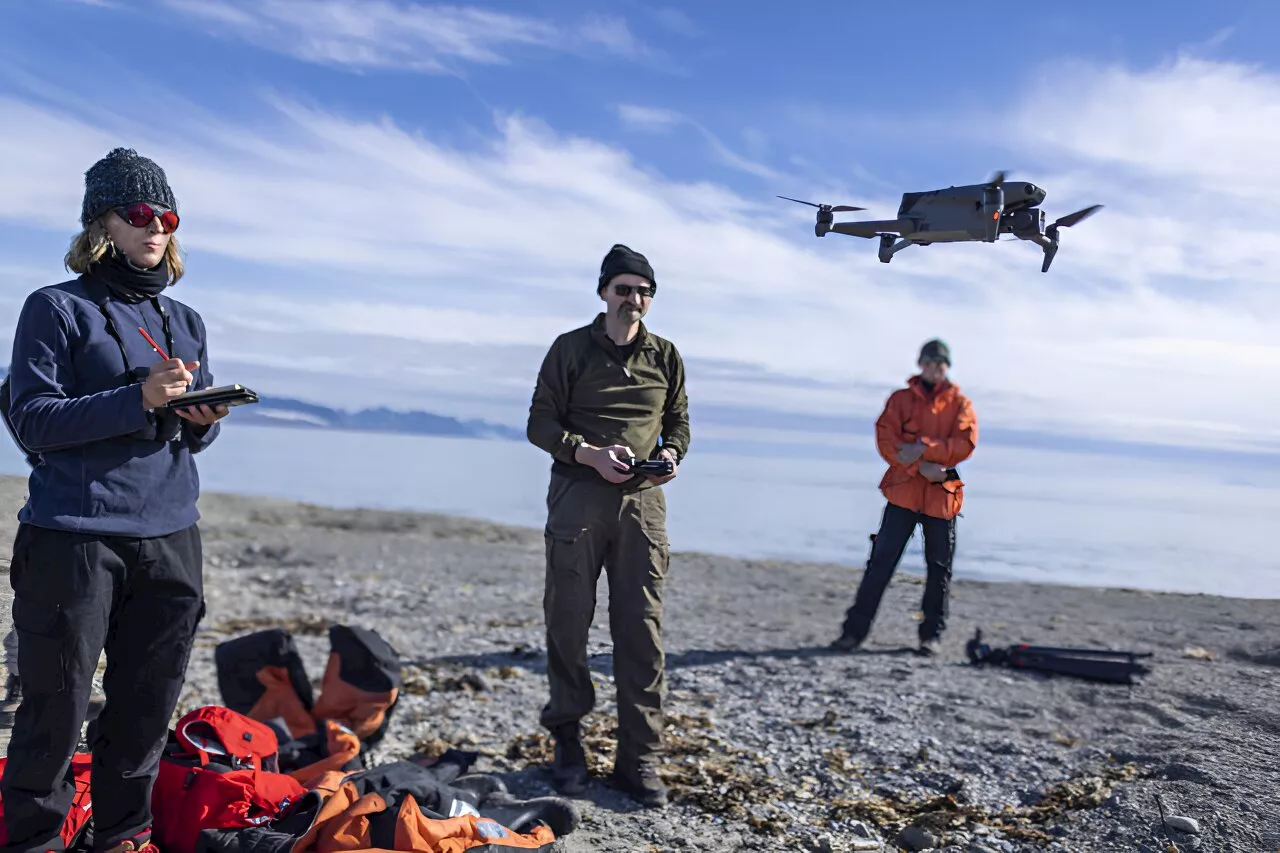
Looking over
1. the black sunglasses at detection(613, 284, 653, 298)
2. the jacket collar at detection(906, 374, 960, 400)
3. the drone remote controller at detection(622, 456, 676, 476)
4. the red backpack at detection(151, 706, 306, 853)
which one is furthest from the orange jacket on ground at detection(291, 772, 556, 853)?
the jacket collar at detection(906, 374, 960, 400)

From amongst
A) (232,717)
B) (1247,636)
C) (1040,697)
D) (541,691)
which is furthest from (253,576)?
(1247,636)

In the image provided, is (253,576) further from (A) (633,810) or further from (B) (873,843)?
(B) (873,843)

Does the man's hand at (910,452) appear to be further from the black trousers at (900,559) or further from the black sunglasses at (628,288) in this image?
the black sunglasses at (628,288)

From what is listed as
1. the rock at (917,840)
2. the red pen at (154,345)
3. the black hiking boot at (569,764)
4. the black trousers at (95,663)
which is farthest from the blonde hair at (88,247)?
the rock at (917,840)

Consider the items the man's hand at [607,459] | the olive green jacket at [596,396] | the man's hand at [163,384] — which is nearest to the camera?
the man's hand at [163,384]

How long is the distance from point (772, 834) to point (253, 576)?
934 cm

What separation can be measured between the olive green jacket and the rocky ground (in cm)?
175

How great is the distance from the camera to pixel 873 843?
4598 mm

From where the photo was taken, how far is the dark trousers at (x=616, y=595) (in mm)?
4988

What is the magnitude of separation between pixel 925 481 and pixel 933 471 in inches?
6.6

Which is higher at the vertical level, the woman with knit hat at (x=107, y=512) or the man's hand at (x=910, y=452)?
the man's hand at (x=910, y=452)

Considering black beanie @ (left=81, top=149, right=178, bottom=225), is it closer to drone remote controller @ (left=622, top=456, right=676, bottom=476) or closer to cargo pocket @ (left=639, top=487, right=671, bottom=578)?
drone remote controller @ (left=622, top=456, right=676, bottom=476)

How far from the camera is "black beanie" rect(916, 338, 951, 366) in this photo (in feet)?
26.9

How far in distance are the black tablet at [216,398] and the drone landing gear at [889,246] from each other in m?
2.27
